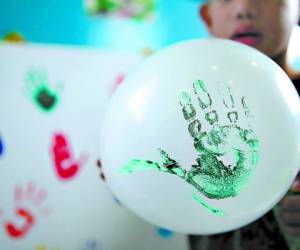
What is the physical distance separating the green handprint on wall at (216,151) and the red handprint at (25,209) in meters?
0.41

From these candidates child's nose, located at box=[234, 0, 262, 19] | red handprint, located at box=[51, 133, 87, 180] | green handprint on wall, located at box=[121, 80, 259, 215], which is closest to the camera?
green handprint on wall, located at box=[121, 80, 259, 215]

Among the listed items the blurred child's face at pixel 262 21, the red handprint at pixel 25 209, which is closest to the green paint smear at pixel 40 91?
the red handprint at pixel 25 209

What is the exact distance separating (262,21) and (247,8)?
46mm

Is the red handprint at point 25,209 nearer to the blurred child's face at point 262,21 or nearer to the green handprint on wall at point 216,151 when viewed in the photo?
the green handprint on wall at point 216,151

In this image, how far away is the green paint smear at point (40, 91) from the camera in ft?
2.80

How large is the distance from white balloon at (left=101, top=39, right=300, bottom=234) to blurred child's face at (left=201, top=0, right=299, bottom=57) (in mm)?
249

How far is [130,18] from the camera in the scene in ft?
3.39

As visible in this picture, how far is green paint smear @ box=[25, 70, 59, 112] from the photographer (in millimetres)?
854

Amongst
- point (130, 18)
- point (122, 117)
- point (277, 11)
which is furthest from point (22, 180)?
point (277, 11)

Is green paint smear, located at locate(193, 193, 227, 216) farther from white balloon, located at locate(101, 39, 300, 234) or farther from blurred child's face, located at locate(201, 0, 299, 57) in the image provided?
blurred child's face, located at locate(201, 0, 299, 57)

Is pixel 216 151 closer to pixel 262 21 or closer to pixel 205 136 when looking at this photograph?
pixel 205 136

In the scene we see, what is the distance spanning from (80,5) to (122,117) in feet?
1.84

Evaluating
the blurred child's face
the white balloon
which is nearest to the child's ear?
the blurred child's face

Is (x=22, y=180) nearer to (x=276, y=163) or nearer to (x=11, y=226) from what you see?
(x=11, y=226)
